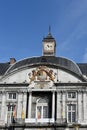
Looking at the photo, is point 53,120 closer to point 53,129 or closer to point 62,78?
point 53,129

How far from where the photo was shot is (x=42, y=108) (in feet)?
141

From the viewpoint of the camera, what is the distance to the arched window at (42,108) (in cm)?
4234

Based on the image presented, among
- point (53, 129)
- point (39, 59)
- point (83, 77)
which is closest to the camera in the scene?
point (53, 129)

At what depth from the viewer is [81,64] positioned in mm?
47281

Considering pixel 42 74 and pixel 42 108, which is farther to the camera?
pixel 42 74

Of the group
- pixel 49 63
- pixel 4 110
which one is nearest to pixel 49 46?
pixel 49 63

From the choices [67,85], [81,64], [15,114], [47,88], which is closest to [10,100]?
[15,114]

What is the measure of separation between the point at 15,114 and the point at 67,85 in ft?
25.3

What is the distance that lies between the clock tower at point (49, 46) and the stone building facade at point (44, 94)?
14.4 feet

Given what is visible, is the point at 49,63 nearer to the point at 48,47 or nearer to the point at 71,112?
the point at 48,47

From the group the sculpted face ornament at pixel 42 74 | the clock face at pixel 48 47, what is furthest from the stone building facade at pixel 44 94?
the clock face at pixel 48 47

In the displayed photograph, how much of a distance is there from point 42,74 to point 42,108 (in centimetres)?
454

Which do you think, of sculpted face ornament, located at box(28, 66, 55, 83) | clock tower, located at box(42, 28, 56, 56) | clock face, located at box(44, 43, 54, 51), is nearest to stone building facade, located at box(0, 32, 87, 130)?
sculpted face ornament, located at box(28, 66, 55, 83)

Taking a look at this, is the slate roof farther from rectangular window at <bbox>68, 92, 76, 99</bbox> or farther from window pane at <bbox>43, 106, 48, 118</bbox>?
window pane at <bbox>43, 106, 48, 118</bbox>
